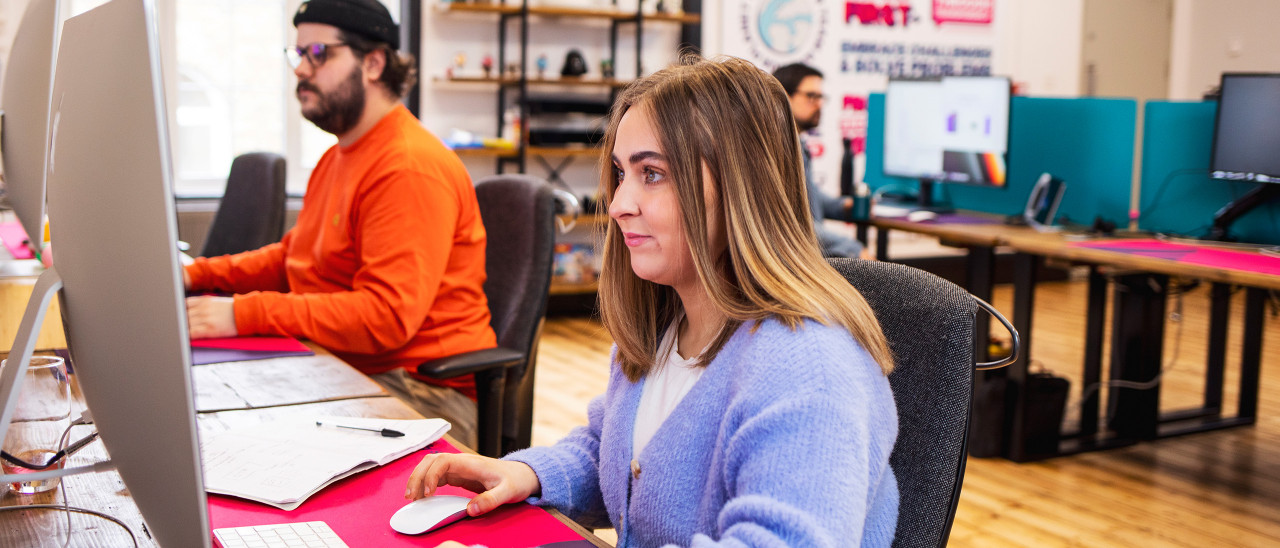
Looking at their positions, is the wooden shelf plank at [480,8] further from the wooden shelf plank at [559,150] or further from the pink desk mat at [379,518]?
the pink desk mat at [379,518]

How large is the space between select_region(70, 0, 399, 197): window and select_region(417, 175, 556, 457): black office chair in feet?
10.4

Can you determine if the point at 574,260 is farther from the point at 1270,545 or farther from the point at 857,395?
the point at 857,395

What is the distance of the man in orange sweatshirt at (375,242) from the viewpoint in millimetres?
1899

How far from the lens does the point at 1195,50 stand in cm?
705

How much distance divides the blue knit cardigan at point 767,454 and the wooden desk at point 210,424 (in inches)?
3.6

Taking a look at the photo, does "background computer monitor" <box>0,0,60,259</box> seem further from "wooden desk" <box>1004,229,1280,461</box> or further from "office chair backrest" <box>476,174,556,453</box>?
"wooden desk" <box>1004,229,1280,461</box>

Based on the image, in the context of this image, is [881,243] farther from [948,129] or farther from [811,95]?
[811,95]

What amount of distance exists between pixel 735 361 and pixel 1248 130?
2851 millimetres

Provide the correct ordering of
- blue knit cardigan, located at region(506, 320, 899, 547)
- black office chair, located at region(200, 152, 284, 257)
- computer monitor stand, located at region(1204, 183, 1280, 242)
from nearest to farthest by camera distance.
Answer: blue knit cardigan, located at region(506, 320, 899, 547), black office chair, located at region(200, 152, 284, 257), computer monitor stand, located at region(1204, 183, 1280, 242)

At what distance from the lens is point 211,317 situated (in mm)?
1852

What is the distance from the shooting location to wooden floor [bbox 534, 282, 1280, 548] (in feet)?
8.84

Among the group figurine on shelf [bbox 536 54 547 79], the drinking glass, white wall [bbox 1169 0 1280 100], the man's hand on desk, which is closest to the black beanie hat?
the man's hand on desk

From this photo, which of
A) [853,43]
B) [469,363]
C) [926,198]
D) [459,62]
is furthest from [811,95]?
[469,363]

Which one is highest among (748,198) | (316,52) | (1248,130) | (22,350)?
(316,52)
